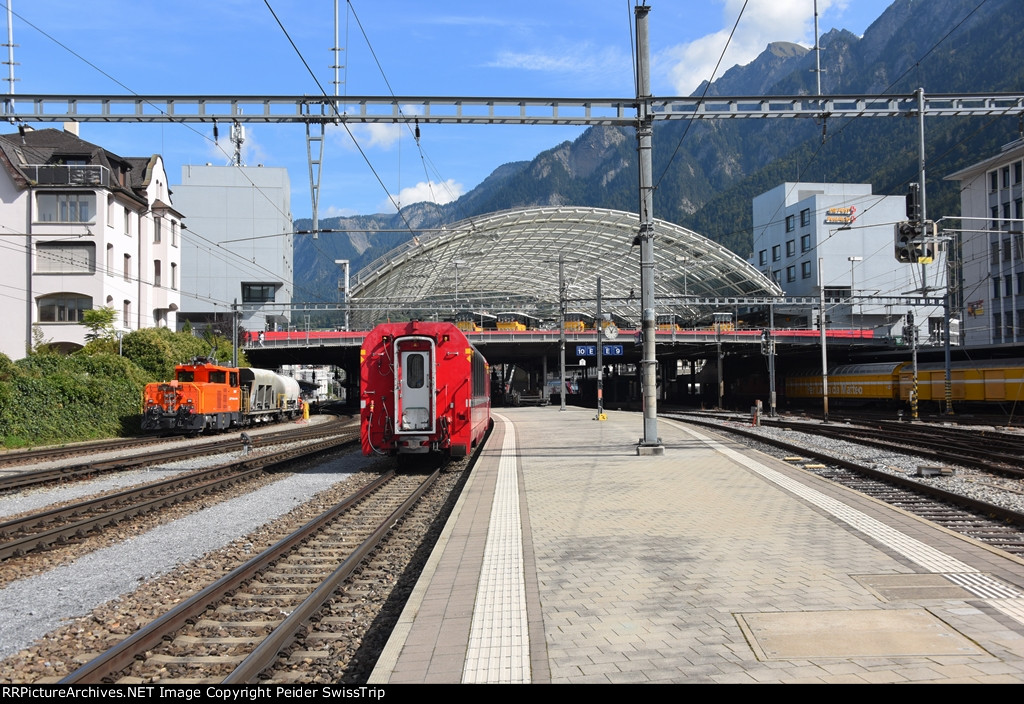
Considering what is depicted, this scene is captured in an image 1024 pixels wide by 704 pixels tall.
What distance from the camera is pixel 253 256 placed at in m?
74.8

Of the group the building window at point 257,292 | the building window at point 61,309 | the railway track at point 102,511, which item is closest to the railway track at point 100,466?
the railway track at point 102,511

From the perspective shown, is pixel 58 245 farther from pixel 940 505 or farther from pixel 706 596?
pixel 706 596

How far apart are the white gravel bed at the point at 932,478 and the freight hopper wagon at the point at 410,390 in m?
9.26

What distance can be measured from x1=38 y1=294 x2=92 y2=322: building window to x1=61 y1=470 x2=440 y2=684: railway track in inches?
1561

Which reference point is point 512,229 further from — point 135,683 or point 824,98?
point 135,683

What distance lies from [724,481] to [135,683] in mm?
10706

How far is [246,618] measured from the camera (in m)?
6.80

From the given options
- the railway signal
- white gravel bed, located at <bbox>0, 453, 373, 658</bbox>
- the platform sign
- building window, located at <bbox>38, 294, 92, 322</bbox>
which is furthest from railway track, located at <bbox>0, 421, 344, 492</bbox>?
the platform sign

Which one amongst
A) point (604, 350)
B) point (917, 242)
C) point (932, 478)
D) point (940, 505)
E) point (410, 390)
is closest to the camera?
point (940, 505)

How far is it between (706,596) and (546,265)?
75459 mm

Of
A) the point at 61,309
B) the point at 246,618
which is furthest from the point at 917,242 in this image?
the point at 61,309

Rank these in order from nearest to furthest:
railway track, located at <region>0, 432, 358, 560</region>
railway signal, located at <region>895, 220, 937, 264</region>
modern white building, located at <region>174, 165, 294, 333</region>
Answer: railway track, located at <region>0, 432, 358, 560</region> < railway signal, located at <region>895, 220, 937, 264</region> < modern white building, located at <region>174, 165, 294, 333</region>

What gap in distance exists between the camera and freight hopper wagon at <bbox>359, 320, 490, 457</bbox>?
16.8 metres

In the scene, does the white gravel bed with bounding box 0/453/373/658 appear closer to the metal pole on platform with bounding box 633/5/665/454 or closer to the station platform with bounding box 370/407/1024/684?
the station platform with bounding box 370/407/1024/684
